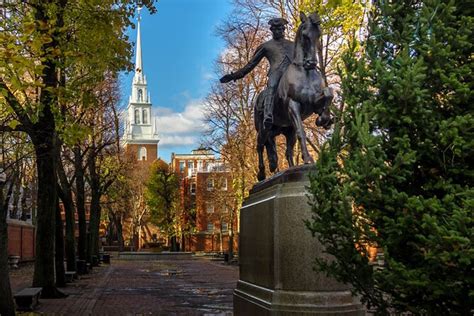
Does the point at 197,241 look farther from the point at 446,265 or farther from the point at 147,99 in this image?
the point at 446,265

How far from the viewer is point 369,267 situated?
4355 mm

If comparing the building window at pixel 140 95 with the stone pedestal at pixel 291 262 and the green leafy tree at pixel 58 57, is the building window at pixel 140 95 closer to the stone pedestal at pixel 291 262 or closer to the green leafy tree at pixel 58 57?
the green leafy tree at pixel 58 57

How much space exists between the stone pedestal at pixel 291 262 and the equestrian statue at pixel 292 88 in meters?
1.05

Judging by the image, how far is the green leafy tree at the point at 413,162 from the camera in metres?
3.74

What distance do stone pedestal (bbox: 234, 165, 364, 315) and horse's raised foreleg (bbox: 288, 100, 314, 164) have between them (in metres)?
0.67

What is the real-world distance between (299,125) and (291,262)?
2.27 metres

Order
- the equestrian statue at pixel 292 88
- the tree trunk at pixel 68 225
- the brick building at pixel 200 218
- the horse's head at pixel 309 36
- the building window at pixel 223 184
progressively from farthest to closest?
1. the brick building at pixel 200 218
2. the building window at pixel 223 184
3. the tree trunk at pixel 68 225
4. the equestrian statue at pixel 292 88
5. the horse's head at pixel 309 36

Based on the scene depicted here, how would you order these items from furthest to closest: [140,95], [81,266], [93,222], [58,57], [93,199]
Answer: [140,95] < [93,222] < [93,199] < [81,266] < [58,57]

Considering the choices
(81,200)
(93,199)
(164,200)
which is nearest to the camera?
(81,200)

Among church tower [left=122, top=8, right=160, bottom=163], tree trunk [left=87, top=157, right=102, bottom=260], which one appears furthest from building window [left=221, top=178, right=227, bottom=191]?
church tower [left=122, top=8, right=160, bottom=163]

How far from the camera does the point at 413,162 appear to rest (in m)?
3.97

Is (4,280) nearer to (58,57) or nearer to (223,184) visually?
(58,57)

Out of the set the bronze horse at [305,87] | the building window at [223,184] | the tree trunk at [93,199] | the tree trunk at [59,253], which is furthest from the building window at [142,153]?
the bronze horse at [305,87]

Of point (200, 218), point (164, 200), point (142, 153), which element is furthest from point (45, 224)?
point (142, 153)
